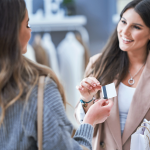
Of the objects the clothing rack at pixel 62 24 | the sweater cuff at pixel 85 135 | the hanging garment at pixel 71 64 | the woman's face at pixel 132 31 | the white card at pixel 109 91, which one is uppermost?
the woman's face at pixel 132 31

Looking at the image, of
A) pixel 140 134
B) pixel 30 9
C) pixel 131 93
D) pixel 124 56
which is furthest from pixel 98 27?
pixel 140 134

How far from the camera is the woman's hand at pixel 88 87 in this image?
0.97 meters

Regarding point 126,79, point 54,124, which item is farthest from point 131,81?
point 54,124

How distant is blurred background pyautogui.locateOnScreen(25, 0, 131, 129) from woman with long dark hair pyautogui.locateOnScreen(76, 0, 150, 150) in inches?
38.5

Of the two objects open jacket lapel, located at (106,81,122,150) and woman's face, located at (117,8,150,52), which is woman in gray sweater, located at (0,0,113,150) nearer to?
open jacket lapel, located at (106,81,122,150)

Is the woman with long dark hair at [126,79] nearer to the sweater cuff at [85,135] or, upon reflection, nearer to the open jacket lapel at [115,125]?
the open jacket lapel at [115,125]

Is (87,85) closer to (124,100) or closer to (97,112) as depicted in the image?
(97,112)

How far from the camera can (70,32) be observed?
98.0 inches

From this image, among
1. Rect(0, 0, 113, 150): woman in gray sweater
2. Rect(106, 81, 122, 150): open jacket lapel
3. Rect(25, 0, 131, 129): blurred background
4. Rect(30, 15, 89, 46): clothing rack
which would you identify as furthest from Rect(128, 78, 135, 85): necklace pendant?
Rect(30, 15, 89, 46): clothing rack

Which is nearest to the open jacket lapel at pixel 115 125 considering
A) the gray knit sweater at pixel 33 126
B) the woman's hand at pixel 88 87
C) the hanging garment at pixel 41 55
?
the woman's hand at pixel 88 87

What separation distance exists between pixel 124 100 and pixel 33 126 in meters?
0.61

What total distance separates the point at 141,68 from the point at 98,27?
5.10 feet

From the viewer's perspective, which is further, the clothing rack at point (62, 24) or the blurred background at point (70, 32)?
the clothing rack at point (62, 24)

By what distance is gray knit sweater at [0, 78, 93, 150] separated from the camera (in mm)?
654
